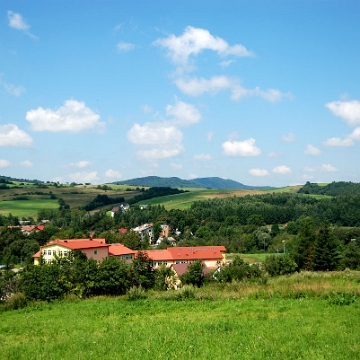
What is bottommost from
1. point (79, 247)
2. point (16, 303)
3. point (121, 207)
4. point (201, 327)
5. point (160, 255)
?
point (160, 255)

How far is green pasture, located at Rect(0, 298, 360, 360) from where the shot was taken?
816 cm

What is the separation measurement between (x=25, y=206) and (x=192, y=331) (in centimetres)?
15538

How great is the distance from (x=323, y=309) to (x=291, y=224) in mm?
105051

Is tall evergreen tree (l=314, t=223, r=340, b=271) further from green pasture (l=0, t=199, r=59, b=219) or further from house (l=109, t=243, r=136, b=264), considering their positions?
green pasture (l=0, t=199, r=59, b=219)

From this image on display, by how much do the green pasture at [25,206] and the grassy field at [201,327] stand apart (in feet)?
441

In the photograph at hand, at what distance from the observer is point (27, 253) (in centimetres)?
8350

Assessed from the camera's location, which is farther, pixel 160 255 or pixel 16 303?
pixel 160 255

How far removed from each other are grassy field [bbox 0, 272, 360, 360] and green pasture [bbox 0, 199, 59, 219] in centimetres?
13453

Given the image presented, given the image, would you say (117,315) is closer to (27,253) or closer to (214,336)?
(214,336)

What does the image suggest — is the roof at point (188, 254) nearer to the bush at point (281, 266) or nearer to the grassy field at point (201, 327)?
the bush at point (281, 266)

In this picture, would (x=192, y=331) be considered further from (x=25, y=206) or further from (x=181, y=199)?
(x=181, y=199)

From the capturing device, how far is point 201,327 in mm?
10234

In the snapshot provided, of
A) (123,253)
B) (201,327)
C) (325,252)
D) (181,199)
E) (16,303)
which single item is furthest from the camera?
(181,199)

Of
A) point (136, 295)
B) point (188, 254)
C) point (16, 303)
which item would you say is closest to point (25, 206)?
point (188, 254)
